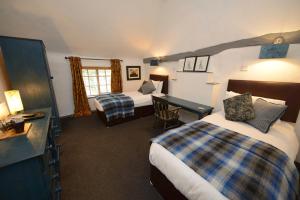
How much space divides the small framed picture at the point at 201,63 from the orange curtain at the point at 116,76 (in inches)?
109

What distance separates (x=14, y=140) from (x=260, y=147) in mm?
2556

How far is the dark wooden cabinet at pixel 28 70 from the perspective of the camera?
215cm

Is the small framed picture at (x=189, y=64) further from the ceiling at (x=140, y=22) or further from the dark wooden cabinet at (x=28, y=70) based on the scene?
the dark wooden cabinet at (x=28, y=70)

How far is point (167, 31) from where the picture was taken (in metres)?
3.37

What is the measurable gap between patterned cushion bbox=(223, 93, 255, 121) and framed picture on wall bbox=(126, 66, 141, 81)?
3.69 metres

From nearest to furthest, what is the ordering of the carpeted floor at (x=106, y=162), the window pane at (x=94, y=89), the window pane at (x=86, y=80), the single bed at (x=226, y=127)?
the single bed at (x=226, y=127)
the carpeted floor at (x=106, y=162)
the window pane at (x=86, y=80)
the window pane at (x=94, y=89)

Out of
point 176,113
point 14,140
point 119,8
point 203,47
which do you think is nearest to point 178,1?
point 203,47

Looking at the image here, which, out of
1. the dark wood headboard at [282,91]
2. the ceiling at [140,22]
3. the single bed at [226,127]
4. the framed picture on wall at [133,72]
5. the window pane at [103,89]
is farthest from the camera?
the framed picture on wall at [133,72]

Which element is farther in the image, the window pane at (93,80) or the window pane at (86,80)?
the window pane at (93,80)

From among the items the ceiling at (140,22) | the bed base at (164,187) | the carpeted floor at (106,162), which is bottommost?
the carpeted floor at (106,162)

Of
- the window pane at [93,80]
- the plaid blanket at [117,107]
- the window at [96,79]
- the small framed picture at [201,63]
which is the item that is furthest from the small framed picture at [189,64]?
the window pane at [93,80]

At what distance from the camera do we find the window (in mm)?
4207

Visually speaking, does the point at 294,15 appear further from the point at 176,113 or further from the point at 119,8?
the point at 119,8

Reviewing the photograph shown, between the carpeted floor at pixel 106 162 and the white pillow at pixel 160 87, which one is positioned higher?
the white pillow at pixel 160 87
